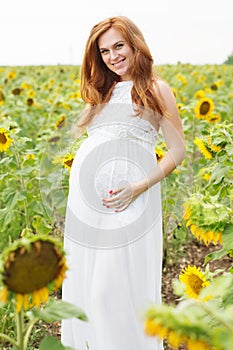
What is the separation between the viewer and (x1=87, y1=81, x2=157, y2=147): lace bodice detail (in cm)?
185

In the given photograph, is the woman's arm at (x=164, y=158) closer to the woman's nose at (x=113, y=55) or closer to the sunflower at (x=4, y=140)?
the woman's nose at (x=113, y=55)

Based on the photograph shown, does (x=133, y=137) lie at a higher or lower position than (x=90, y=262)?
higher

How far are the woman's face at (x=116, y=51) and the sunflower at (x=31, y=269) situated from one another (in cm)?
103

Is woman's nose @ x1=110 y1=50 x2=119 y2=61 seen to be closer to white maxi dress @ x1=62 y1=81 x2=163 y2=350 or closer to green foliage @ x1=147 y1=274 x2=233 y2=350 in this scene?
white maxi dress @ x1=62 y1=81 x2=163 y2=350

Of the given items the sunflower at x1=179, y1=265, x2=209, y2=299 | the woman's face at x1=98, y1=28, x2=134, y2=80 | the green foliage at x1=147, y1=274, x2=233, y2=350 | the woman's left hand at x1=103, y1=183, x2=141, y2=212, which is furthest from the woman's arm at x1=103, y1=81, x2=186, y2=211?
the green foliage at x1=147, y1=274, x2=233, y2=350

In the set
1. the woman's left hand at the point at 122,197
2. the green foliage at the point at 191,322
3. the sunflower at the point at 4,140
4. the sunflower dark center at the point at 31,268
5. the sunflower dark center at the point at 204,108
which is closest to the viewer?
the green foliage at the point at 191,322

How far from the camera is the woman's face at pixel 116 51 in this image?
6.06 feet

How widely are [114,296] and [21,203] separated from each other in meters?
1.28

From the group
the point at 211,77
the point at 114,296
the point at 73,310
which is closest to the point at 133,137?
the point at 114,296

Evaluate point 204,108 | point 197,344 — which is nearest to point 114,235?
point 197,344

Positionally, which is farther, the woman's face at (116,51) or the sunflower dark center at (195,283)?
the woman's face at (116,51)

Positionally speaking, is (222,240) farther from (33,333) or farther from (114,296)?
(33,333)

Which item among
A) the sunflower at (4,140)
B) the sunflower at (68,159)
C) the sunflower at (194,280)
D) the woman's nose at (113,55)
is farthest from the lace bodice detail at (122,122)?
the sunflower at (4,140)

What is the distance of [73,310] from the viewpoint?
98 centimetres
